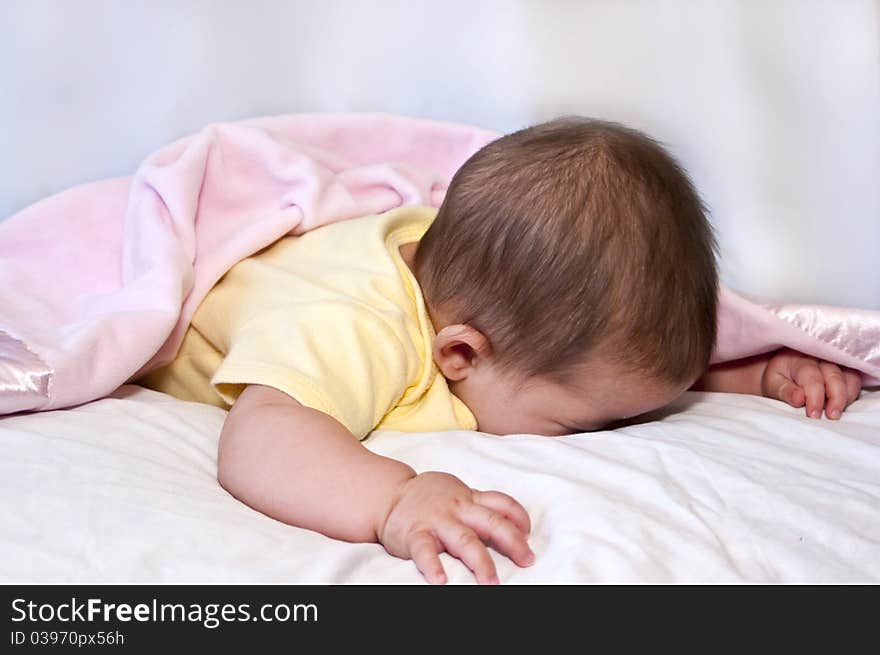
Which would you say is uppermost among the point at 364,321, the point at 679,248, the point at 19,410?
the point at 679,248

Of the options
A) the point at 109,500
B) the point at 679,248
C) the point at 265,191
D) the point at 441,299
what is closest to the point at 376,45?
the point at 265,191

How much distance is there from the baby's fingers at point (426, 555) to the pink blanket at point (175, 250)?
0.43 metres

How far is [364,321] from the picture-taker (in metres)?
1.09

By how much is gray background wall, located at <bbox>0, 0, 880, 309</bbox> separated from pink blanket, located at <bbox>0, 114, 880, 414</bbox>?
0.14 metres

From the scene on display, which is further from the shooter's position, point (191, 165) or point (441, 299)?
point (191, 165)

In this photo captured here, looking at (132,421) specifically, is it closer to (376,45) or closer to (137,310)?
(137,310)

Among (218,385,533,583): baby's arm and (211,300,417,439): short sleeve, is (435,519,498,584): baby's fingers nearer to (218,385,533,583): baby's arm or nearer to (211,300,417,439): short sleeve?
(218,385,533,583): baby's arm

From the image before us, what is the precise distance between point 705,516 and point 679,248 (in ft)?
0.86

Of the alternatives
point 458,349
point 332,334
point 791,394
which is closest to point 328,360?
point 332,334

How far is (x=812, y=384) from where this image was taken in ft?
4.12

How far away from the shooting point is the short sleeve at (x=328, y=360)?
1022 mm

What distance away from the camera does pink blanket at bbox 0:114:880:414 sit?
1.13 m

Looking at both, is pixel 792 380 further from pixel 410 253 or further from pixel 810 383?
pixel 410 253
